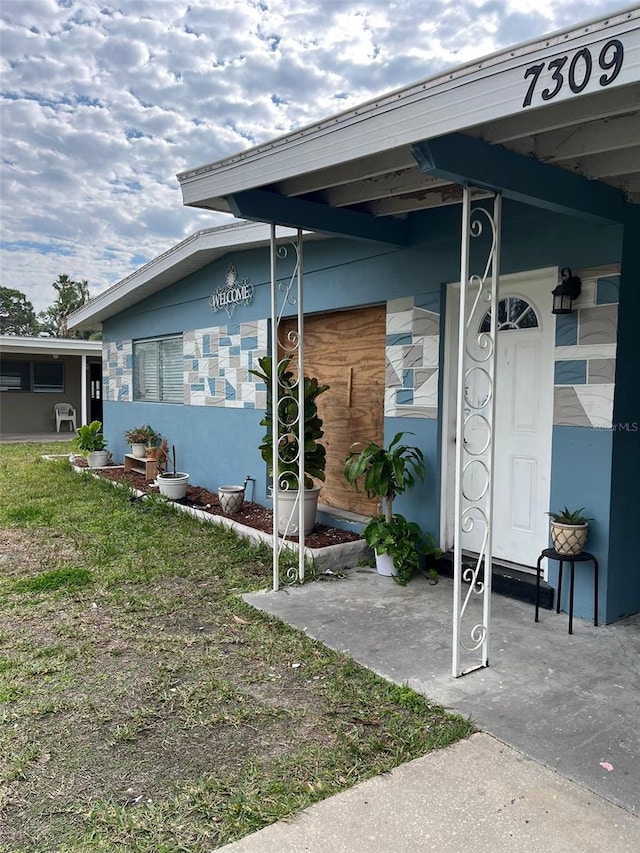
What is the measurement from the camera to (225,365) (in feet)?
23.7

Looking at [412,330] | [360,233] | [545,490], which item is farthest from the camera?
[412,330]

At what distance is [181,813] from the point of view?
6.75 ft

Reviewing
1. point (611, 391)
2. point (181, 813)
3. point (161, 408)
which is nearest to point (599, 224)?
point (611, 391)

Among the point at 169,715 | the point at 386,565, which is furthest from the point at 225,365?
the point at 169,715

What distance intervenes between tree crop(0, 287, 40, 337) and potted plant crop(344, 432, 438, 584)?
45.0 meters

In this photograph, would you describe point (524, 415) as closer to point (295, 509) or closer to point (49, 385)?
point (295, 509)

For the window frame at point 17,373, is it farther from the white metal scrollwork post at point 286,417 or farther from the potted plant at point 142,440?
the white metal scrollwork post at point 286,417

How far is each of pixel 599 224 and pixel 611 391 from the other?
37.8 inches

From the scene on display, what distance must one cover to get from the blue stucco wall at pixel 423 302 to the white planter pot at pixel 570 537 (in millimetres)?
134

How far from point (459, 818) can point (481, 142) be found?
8.69 ft

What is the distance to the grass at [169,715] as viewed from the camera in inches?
81.1

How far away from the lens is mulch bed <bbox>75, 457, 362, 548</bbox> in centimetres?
526

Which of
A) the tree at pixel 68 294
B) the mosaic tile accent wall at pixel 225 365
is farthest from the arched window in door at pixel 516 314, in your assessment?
the tree at pixel 68 294

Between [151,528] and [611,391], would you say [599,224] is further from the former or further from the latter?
[151,528]
